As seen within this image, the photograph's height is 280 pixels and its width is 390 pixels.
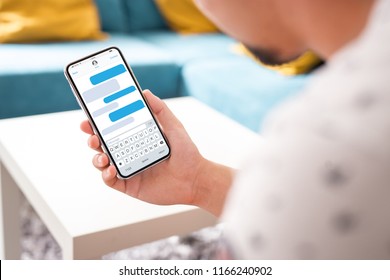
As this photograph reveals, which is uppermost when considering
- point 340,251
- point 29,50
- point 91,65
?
point 340,251

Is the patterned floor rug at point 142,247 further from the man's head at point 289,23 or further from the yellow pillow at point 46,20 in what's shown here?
the man's head at point 289,23

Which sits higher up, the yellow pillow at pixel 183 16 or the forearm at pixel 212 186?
the forearm at pixel 212 186

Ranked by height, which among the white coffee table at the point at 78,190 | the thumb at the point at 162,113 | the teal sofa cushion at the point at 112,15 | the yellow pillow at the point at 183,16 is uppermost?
the thumb at the point at 162,113

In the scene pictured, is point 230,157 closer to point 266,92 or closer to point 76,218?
point 76,218

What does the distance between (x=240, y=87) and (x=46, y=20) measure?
2.51 feet

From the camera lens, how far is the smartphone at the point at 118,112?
2.91ft

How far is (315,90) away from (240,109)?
1.48 m

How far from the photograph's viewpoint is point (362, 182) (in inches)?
12.6

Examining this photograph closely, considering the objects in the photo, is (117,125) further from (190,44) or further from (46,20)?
(190,44)

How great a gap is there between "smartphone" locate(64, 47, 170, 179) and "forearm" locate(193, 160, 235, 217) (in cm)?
7

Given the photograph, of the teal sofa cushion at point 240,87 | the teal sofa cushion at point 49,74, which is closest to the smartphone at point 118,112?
the teal sofa cushion at point 240,87

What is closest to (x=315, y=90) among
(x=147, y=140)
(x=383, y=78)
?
(x=383, y=78)

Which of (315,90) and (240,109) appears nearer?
(315,90)

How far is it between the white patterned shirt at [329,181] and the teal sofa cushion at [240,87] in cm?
135
